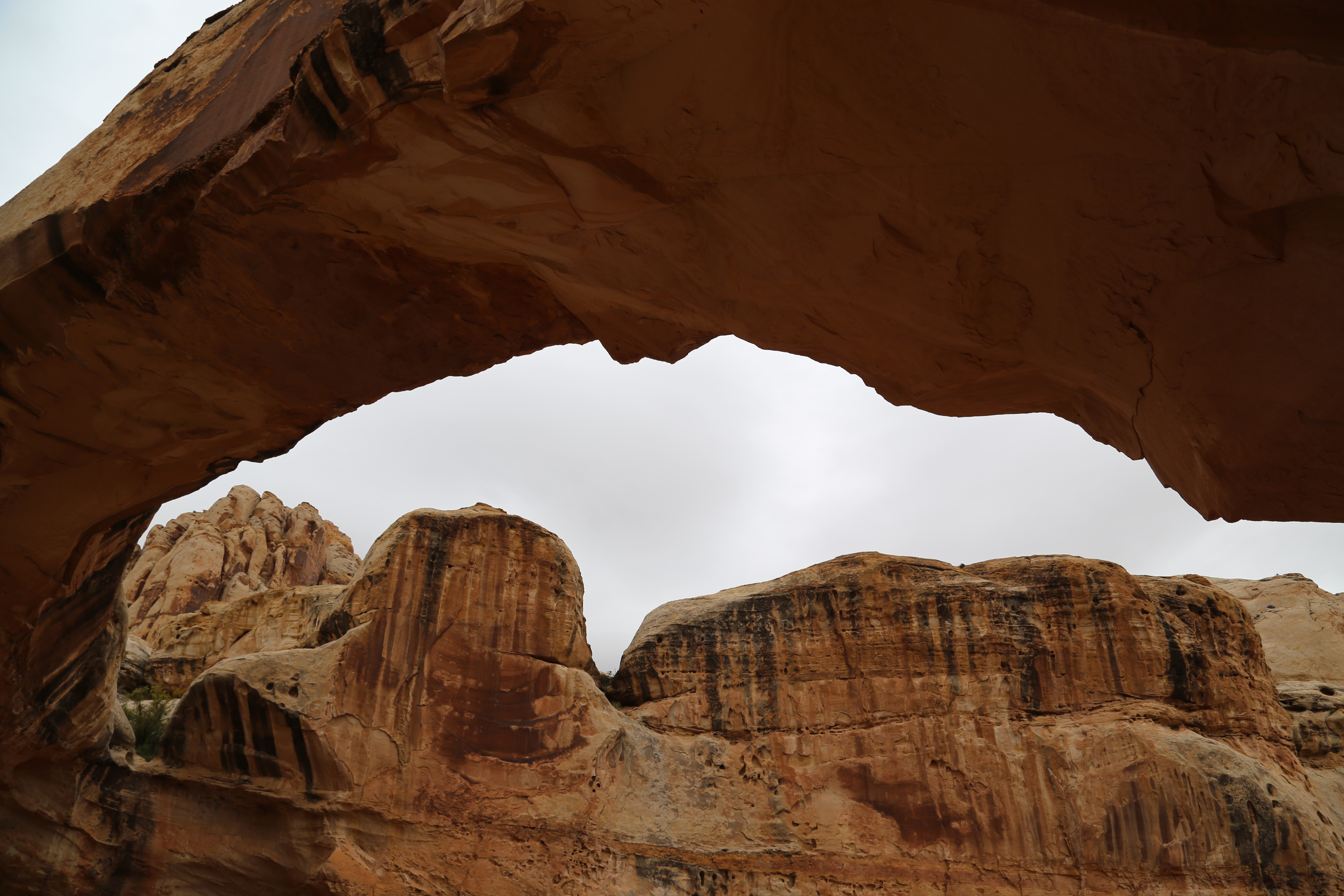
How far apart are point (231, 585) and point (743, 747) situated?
2040cm

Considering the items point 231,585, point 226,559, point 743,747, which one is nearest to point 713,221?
point 743,747

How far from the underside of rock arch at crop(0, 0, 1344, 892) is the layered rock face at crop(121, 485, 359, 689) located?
11.2 meters

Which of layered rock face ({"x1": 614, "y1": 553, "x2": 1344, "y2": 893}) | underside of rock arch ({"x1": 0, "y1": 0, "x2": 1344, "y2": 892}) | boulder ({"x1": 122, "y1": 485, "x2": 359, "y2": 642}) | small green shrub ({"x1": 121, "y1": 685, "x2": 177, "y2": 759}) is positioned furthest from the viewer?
boulder ({"x1": 122, "y1": 485, "x2": 359, "y2": 642})

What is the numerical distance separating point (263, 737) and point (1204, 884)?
1711 cm

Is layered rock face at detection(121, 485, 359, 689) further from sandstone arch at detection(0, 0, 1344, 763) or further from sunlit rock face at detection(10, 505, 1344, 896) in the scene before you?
sandstone arch at detection(0, 0, 1344, 763)

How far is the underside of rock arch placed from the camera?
252 cm

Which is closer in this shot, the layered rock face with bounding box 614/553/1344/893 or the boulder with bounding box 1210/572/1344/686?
the layered rock face with bounding box 614/553/1344/893

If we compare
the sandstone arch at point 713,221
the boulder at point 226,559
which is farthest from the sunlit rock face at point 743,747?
the boulder at point 226,559

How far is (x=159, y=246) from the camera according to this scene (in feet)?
16.3

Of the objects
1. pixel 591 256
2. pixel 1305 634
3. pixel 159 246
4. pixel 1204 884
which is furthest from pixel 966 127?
pixel 1305 634

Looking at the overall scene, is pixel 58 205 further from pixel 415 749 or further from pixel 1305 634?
pixel 1305 634

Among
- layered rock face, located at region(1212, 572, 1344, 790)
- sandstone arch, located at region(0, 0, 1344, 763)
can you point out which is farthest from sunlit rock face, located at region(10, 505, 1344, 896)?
sandstone arch, located at region(0, 0, 1344, 763)

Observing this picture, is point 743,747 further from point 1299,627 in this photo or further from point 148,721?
point 1299,627

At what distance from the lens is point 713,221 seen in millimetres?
4000
